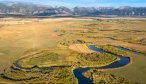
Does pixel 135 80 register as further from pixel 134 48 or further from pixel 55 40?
pixel 55 40

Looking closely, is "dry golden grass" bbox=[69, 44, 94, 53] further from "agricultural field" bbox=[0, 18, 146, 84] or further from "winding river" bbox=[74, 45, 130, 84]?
"winding river" bbox=[74, 45, 130, 84]

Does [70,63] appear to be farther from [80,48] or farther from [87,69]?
[80,48]

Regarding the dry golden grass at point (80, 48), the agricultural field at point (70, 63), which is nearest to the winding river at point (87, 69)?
the agricultural field at point (70, 63)

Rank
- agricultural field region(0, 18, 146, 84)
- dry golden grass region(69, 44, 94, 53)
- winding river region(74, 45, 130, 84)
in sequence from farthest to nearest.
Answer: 1. dry golden grass region(69, 44, 94, 53)
2. agricultural field region(0, 18, 146, 84)
3. winding river region(74, 45, 130, 84)

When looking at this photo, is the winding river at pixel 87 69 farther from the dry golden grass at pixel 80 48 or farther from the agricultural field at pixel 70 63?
the dry golden grass at pixel 80 48

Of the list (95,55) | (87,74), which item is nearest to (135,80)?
(87,74)

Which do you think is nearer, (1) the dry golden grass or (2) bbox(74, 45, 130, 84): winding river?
(2) bbox(74, 45, 130, 84): winding river

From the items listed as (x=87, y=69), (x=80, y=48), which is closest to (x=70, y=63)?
(x=87, y=69)

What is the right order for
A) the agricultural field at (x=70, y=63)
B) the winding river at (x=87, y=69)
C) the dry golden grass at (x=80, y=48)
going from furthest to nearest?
the dry golden grass at (x=80, y=48) → the agricultural field at (x=70, y=63) → the winding river at (x=87, y=69)

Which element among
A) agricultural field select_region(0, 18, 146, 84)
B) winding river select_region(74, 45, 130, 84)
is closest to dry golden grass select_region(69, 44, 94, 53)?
agricultural field select_region(0, 18, 146, 84)

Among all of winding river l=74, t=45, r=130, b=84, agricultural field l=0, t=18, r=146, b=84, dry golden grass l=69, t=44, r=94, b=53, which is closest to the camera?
winding river l=74, t=45, r=130, b=84

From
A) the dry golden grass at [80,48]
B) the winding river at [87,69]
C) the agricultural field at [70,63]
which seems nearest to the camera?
the winding river at [87,69]

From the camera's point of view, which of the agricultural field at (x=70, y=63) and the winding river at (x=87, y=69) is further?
the agricultural field at (x=70, y=63)
